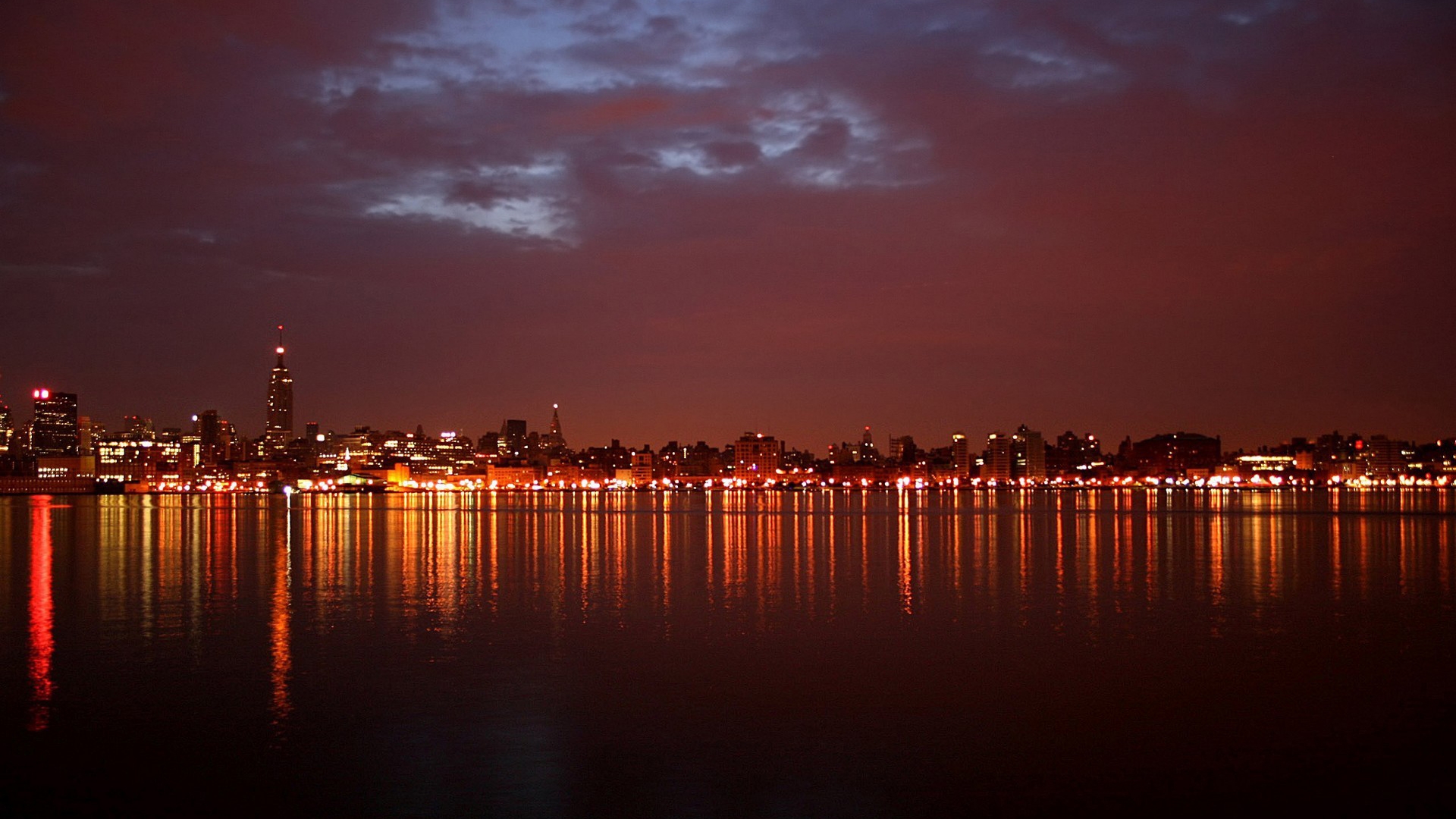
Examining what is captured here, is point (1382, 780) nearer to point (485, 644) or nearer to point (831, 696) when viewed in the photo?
point (831, 696)

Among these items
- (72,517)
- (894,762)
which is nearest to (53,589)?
(894,762)

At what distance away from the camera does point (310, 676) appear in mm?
18984

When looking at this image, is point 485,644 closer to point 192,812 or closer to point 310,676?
point 310,676

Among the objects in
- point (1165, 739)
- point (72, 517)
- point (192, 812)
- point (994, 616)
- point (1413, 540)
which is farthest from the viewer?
point (72, 517)

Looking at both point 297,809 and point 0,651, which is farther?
point 0,651

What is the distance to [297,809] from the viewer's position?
489 inches

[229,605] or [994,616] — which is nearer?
[994,616]

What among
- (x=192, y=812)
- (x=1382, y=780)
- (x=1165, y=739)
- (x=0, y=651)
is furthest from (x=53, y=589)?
(x=1382, y=780)

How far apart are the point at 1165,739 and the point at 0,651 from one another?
19.1 metres

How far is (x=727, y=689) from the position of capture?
18.1m

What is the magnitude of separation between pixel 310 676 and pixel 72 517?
7548 cm

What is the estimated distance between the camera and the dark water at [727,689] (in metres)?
13.1

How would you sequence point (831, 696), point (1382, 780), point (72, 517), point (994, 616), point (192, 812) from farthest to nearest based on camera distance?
point (72, 517) < point (994, 616) < point (831, 696) < point (1382, 780) < point (192, 812)

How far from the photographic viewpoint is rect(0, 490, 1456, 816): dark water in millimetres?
13055
